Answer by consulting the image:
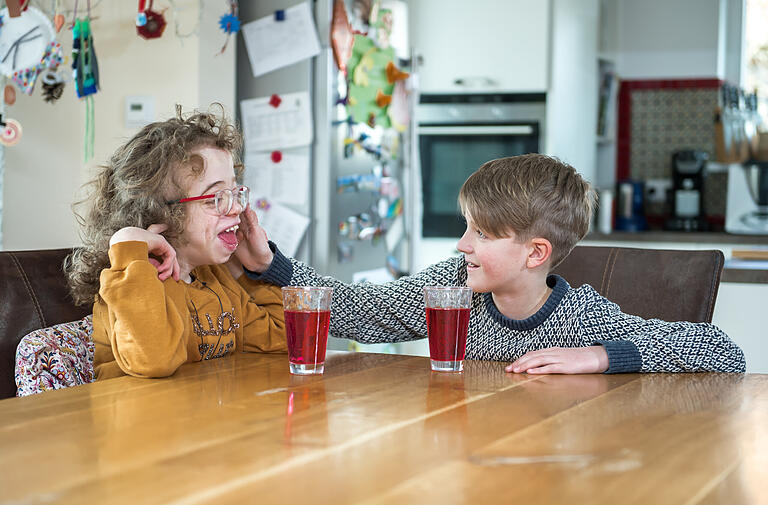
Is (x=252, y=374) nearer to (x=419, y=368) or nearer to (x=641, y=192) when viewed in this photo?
(x=419, y=368)

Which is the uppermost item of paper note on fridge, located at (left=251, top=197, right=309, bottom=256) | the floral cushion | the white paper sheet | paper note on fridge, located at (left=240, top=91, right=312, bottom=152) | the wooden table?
paper note on fridge, located at (left=240, top=91, right=312, bottom=152)

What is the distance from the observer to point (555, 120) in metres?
4.10

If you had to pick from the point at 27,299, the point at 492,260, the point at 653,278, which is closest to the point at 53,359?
the point at 27,299

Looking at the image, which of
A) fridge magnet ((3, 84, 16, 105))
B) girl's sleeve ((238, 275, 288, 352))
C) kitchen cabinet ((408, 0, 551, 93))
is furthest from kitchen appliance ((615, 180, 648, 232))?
girl's sleeve ((238, 275, 288, 352))

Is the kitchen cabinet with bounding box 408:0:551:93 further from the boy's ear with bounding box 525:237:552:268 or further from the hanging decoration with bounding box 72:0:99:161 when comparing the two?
the boy's ear with bounding box 525:237:552:268

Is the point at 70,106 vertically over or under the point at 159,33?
under

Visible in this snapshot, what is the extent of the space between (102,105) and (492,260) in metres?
1.89

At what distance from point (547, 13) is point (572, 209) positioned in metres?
2.73

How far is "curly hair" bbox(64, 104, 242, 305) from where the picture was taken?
1548 millimetres

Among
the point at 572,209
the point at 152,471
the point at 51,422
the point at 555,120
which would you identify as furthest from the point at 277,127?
the point at 152,471

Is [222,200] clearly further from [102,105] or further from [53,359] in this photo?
[102,105]

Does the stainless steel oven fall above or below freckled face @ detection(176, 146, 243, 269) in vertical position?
above

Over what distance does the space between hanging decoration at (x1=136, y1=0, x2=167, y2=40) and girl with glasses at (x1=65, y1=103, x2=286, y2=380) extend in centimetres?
126

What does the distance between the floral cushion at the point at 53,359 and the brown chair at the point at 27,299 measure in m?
0.04
